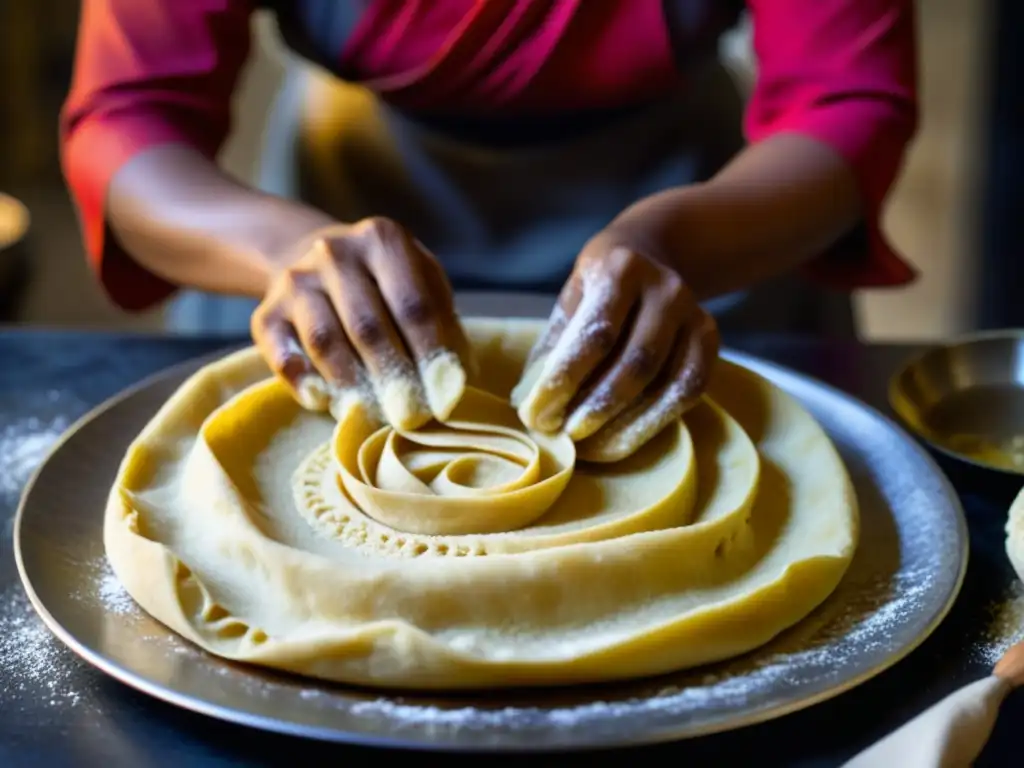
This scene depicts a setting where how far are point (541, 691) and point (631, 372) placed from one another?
344 mm

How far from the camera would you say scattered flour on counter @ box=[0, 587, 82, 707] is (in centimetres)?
85

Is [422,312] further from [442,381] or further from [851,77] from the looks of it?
[851,77]

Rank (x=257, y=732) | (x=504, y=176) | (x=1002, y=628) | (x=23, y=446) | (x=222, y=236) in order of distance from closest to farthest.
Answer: (x=257, y=732) → (x=1002, y=628) → (x=23, y=446) → (x=222, y=236) → (x=504, y=176)

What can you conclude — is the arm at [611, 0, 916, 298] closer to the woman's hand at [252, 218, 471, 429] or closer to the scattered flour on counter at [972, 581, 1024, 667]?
the woman's hand at [252, 218, 471, 429]

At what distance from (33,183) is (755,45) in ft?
10.3

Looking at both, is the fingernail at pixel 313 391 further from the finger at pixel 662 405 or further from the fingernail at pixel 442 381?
the finger at pixel 662 405

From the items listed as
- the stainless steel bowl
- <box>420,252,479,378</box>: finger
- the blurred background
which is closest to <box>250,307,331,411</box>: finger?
<box>420,252,479,378</box>: finger

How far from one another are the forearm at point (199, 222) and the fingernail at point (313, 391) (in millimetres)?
247

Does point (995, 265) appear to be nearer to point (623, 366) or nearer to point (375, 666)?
point (623, 366)

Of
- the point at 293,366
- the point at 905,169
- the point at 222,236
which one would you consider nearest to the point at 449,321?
the point at 293,366

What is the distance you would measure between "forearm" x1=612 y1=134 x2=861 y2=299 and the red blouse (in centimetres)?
4

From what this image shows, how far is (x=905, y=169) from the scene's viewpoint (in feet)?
12.7

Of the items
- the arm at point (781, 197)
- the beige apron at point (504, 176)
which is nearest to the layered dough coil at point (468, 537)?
the arm at point (781, 197)

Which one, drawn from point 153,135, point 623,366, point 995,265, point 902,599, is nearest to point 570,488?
point 623,366
